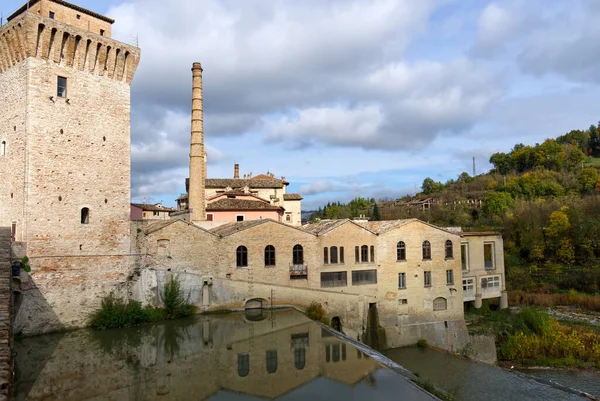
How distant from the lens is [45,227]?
59.4ft

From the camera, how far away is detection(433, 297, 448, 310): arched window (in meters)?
27.7

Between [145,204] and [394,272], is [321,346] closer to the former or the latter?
[394,272]

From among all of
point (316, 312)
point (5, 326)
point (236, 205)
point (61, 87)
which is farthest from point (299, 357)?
point (236, 205)

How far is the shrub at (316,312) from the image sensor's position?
931 inches

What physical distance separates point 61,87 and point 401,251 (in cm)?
2114

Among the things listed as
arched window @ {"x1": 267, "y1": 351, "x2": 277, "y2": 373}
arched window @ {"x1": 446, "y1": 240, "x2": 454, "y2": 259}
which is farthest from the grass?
arched window @ {"x1": 267, "y1": 351, "x2": 277, "y2": 373}

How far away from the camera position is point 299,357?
15594mm

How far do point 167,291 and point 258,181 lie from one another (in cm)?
2558

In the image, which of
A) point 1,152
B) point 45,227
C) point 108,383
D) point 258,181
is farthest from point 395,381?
point 258,181

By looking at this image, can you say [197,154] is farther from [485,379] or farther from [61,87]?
[485,379]

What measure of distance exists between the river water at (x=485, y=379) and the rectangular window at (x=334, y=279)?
16.2ft

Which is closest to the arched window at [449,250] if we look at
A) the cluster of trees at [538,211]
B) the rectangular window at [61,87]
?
the cluster of trees at [538,211]

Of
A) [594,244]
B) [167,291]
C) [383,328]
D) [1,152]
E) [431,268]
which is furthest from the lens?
[594,244]

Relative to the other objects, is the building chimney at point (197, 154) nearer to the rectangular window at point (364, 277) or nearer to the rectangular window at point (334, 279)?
the rectangular window at point (334, 279)
